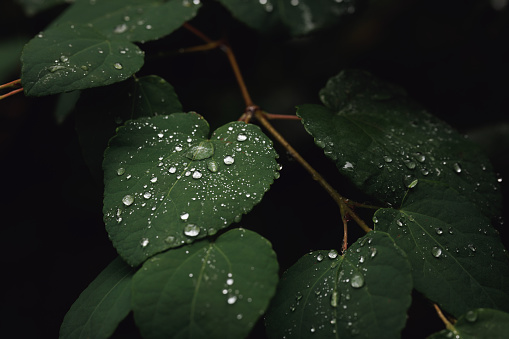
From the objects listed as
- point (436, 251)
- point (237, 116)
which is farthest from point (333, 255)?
point (237, 116)

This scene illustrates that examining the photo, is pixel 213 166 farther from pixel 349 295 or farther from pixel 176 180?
pixel 349 295

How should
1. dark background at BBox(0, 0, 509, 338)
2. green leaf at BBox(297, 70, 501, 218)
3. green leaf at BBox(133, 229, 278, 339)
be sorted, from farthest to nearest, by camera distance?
dark background at BBox(0, 0, 509, 338) → green leaf at BBox(297, 70, 501, 218) → green leaf at BBox(133, 229, 278, 339)

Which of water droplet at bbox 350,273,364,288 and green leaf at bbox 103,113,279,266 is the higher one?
green leaf at bbox 103,113,279,266

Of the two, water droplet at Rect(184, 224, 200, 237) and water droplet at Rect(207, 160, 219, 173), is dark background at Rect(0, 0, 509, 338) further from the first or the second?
water droplet at Rect(184, 224, 200, 237)

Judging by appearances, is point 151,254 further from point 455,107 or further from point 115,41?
point 455,107

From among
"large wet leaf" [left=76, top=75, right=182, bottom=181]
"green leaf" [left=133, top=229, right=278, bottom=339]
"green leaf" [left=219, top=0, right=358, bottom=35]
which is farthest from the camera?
"green leaf" [left=219, top=0, right=358, bottom=35]

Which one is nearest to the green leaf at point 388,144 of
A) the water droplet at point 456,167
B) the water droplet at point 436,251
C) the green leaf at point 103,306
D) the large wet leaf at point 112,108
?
the water droplet at point 456,167

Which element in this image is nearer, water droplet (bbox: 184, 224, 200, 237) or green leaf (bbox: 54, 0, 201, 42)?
water droplet (bbox: 184, 224, 200, 237)

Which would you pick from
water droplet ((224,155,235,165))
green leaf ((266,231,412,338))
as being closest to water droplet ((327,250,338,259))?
green leaf ((266,231,412,338))

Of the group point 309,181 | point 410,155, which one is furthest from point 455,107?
point 410,155
